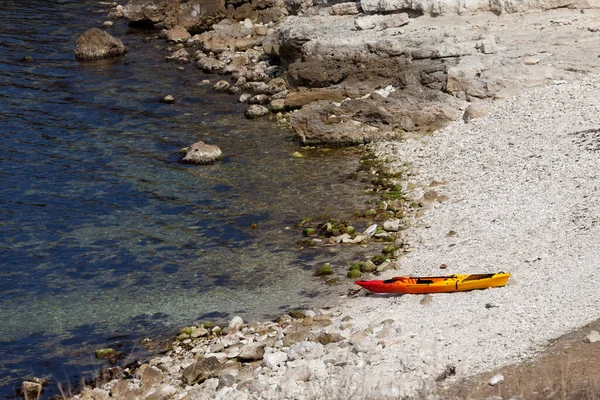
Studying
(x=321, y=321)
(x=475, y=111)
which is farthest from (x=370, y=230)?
(x=475, y=111)

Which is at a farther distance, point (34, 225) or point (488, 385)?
point (34, 225)

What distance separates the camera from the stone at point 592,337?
42.2ft

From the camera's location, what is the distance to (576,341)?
1311cm

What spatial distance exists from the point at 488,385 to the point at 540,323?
2.27 meters

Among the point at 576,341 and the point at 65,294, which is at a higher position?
the point at 576,341

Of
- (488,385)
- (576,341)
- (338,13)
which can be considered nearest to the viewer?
(488,385)

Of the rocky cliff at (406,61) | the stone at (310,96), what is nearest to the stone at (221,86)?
the rocky cliff at (406,61)

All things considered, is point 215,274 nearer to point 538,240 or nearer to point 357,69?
point 538,240

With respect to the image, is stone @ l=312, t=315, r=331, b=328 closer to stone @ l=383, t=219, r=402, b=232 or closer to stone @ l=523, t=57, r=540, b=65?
stone @ l=383, t=219, r=402, b=232

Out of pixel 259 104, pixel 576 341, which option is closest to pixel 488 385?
pixel 576 341

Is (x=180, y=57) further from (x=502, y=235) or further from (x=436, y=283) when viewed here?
(x=436, y=283)

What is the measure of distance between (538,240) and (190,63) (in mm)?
25046

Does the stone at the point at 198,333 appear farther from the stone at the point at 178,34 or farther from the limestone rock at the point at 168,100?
the stone at the point at 178,34

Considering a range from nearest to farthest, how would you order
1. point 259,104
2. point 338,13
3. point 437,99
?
point 437,99, point 259,104, point 338,13
